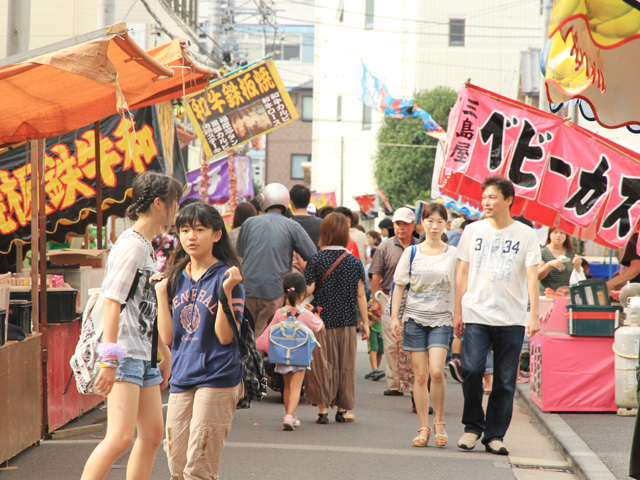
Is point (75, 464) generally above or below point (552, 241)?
below

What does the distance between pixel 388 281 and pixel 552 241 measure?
231 centimetres

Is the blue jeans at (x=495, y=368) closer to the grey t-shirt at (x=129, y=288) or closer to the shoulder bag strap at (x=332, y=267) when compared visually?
the shoulder bag strap at (x=332, y=267)

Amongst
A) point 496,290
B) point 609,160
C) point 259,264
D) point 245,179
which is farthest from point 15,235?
point 245,179

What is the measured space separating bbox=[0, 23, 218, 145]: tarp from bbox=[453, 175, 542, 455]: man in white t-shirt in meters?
2.68

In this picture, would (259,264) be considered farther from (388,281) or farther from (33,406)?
(33,406)

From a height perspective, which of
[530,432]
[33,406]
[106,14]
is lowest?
[530,432]

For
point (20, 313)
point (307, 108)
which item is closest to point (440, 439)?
point (20, 313)

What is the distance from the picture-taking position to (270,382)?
970 centimetres

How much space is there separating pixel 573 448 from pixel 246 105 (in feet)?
28.0

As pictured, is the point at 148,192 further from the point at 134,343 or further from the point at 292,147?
the point at 292,147

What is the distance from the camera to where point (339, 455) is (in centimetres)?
709

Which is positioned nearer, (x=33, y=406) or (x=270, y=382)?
(x=33, y=406)

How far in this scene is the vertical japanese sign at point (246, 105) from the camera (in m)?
13.7

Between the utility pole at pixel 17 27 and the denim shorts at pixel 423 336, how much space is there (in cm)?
485
